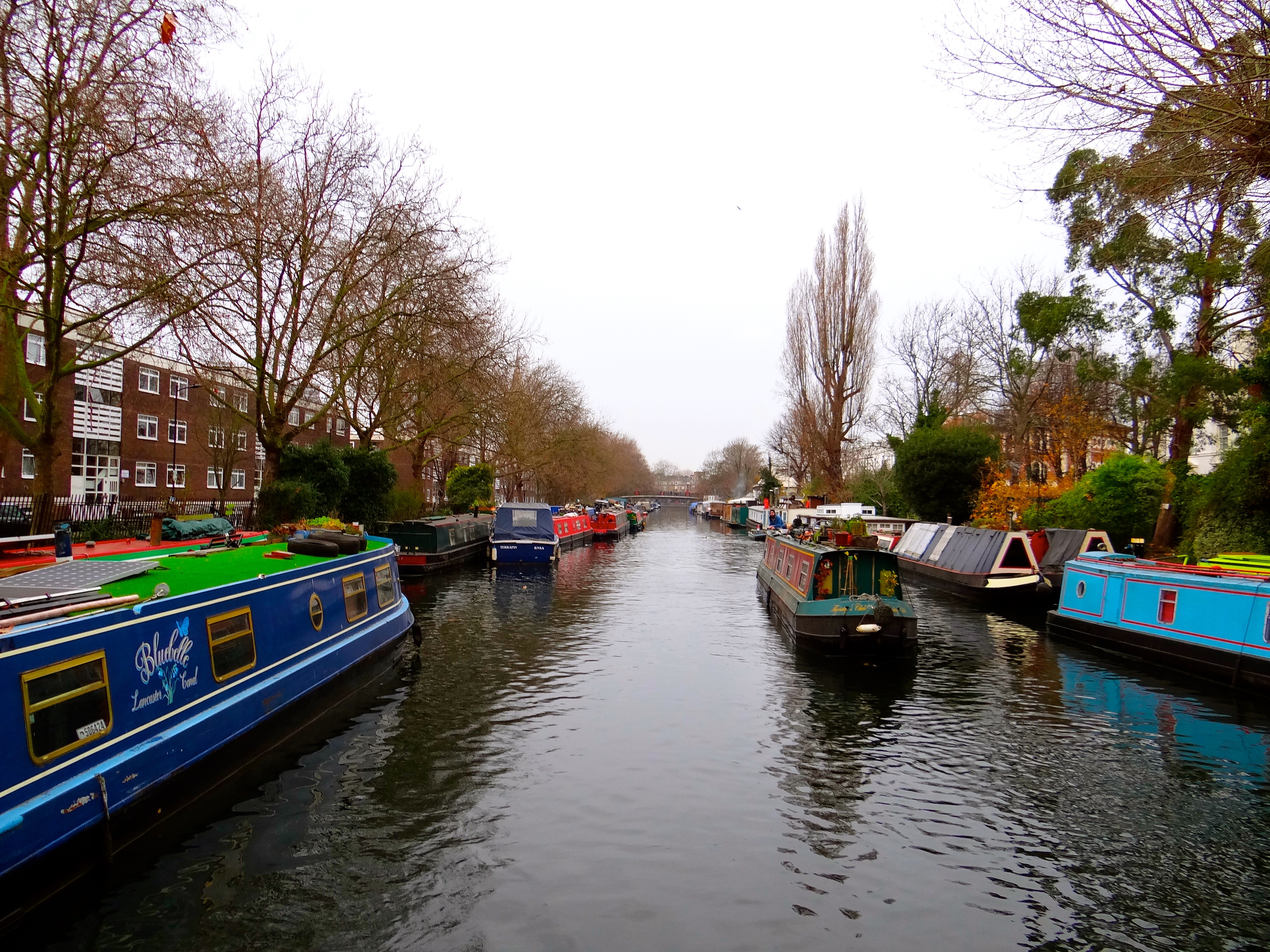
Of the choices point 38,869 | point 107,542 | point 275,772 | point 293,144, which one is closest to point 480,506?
point 293,144

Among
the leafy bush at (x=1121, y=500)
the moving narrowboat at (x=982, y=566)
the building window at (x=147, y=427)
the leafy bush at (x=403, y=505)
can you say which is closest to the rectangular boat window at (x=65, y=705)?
the moving narrowboat at (x=982, y=566)

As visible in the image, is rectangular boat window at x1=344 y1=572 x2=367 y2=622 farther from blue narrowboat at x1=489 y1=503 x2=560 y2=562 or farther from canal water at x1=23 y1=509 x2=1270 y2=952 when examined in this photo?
blue narrowboat at x1=489 y1=503 x2=560 y2=562

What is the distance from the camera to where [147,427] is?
37062mm

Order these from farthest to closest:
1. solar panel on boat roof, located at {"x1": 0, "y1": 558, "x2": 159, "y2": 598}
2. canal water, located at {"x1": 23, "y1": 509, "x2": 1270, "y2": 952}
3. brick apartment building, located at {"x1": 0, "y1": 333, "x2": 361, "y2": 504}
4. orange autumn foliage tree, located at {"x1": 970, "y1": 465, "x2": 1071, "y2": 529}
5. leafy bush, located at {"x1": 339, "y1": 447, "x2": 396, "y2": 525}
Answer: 1. brick apartment building, located at {"x1": 0, "y1": 333, "x2": 361, "y2": 504}
2. orange autumn foliage tree, located at {"x1": 970, "y1": 465, "x2": 1071, "y2": 529}
3. leafy bush, located at {"x1": 339, "y1": 447, "x2": 396, "y2": 525}
4. solar panel on boat roof, located at {"x1": 0, "y1": 558, "x2": 159, "y2": 598}
5. canal water, located at {"x1": 23, "y1": 509, "x2": 1270, "y2": 952}

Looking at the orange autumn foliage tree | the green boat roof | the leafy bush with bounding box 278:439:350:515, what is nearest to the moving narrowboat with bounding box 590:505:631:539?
the orange autumn foliage tree

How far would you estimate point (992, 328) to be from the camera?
38.6m

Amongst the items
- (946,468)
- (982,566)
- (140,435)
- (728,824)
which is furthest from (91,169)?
(946,468)

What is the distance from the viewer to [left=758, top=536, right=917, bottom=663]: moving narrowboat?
13.4m

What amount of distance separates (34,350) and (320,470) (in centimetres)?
1452

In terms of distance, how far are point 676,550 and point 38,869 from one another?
3656 cm

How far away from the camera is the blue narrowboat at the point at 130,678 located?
486 cm

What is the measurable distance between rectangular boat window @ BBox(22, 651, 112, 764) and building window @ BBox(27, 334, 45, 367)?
30.4 meters

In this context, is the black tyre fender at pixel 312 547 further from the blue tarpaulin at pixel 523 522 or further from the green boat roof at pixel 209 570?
the blue tarpaulin at pixel 523 522

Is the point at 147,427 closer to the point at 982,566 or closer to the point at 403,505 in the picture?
the point at 403,505
